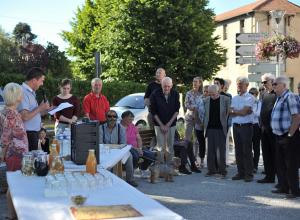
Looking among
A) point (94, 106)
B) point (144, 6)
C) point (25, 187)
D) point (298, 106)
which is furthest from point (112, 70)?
point (25, 187)

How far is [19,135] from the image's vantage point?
5.75 m

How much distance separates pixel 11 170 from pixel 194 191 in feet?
12.1

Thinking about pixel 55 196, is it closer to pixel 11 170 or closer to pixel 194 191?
pixel 11 170

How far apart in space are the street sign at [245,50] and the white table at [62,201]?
935 centimetres

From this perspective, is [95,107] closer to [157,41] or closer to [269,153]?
[269,153]

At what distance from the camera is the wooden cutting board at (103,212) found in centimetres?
333

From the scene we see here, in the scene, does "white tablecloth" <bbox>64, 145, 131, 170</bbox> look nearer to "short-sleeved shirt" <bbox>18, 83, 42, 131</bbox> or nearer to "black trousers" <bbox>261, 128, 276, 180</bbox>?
"short-sleeved shirt" <bbox>18, 83, 42, 131</bbox>

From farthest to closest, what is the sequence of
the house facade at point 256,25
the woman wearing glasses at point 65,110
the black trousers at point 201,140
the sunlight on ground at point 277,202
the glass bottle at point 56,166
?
the house facade at point 256,25
the black trousers at point 201,140
the woman wearing glasses at point 65,110
the sunlight on ground at point 277,202
the glass bottle at point 56,166

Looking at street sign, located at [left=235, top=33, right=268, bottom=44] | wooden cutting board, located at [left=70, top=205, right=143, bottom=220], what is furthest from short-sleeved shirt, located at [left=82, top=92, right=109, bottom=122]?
wooden cutting board, located at [left=70, top=205, right=143, bottom=220]

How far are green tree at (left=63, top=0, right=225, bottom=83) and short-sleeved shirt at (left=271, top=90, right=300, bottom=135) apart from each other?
24.2 meters

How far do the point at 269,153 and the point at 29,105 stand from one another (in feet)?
15.3

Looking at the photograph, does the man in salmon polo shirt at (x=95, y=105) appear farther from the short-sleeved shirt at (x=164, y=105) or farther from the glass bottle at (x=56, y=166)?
the glass bottle at (x=56, y=166)

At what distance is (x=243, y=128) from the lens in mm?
9500

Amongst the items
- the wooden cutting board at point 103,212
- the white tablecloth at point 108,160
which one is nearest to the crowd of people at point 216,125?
the white tablecloth at point 108,160
